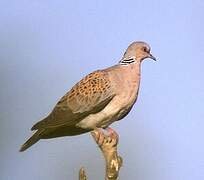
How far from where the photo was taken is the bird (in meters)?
0.95

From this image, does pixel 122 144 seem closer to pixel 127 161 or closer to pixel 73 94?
pixel 127 161

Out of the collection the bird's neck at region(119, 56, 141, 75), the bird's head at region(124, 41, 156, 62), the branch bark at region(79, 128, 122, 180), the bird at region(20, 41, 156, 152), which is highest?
the bird's head at region(124, 41, 156, 62)

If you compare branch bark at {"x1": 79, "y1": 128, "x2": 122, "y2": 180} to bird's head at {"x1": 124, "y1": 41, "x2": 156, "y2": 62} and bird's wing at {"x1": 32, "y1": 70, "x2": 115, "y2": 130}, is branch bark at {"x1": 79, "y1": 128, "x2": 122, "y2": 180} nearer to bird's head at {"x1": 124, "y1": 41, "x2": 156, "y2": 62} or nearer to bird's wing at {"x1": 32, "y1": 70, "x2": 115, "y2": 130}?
bird's wing at {"x1": 32, "y1": 70, "x2": 115, "y2": 130}

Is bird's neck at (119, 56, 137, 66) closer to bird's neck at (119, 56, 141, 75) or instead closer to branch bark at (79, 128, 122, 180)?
bird's neck at (119, 56, 141, 75)

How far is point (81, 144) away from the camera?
134 centimetres

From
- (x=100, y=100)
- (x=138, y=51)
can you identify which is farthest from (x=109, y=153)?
(x=138, y=51)

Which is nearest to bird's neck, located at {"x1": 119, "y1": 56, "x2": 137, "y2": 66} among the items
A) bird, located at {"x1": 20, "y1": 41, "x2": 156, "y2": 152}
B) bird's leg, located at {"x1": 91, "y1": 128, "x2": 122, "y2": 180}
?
bird, located at {"x1": 20, "y1": 41, "x2": 156, "y2": 152}

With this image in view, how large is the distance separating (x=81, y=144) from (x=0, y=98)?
0.30 metres

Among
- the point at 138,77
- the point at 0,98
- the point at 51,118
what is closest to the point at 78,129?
the point at 51,118

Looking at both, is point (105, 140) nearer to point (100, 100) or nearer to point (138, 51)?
point (100, 100)

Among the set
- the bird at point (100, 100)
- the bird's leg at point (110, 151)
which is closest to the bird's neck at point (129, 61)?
the bird at point (100, 100)

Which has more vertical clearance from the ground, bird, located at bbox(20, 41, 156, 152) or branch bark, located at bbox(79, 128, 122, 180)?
bird, located at bbox(20, 41, 156, 152)

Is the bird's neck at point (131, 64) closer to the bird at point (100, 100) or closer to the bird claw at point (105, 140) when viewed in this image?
the bird at point (100, 100)

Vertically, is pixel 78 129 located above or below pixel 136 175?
above
